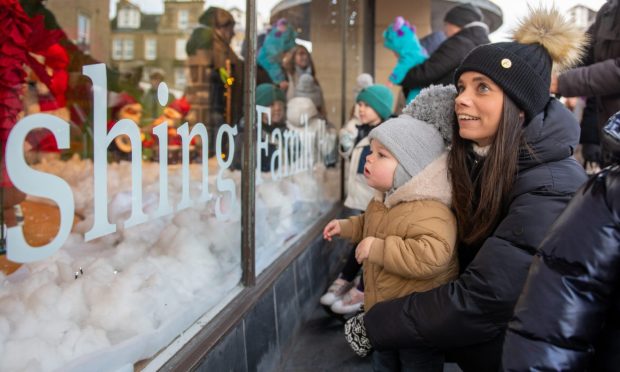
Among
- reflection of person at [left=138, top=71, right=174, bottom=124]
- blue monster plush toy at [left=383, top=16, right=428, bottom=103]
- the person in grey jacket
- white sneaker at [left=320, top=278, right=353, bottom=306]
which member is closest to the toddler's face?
the person in grey jacket

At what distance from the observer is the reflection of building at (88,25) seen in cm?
422

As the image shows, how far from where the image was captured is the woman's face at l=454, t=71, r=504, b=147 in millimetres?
1614

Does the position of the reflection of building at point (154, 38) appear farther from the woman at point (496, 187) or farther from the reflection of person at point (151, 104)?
the woman at point (496, 187)

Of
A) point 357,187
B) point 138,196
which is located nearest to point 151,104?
point 357,187

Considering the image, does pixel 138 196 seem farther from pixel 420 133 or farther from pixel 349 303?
pixel 349 303

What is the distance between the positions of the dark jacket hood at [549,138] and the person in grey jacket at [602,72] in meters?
1.07

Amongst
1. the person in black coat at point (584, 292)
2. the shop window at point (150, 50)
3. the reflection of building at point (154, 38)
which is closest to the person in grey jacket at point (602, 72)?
the person in black coat at point (584, 292)

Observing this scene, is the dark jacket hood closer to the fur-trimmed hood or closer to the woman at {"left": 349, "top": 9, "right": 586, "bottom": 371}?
the woman at {"left": 349, "top": 9, "right": 586, "bottom": 371}

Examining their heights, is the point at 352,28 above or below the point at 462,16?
above

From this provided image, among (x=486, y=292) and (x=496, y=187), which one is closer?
(x=486, y=292)

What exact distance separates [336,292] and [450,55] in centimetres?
177

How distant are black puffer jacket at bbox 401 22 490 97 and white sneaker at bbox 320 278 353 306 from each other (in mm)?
1516

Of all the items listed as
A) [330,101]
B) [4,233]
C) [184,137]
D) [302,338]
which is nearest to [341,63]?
[330,101]

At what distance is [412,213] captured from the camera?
171cm
